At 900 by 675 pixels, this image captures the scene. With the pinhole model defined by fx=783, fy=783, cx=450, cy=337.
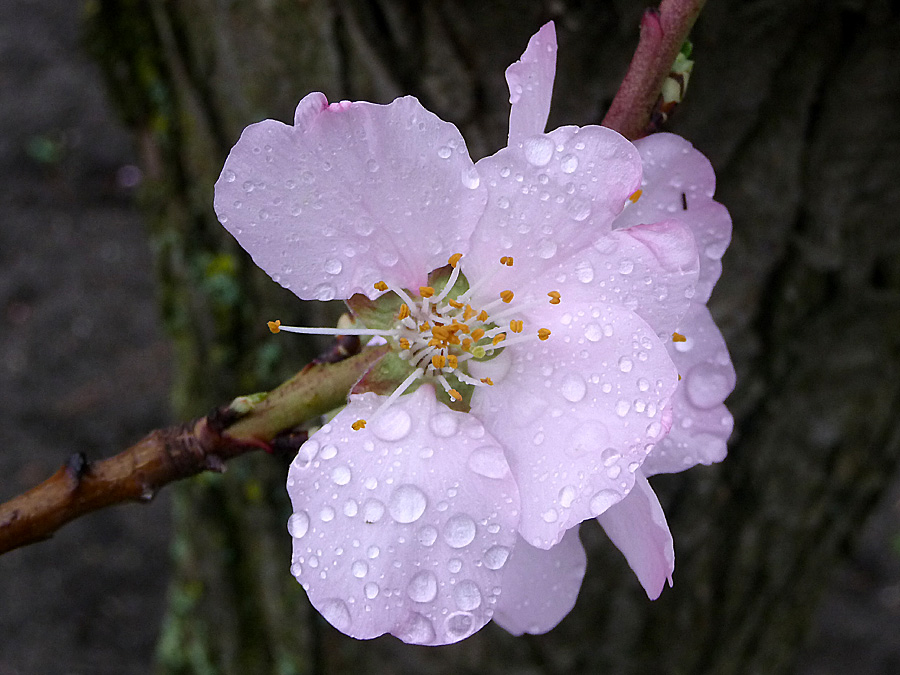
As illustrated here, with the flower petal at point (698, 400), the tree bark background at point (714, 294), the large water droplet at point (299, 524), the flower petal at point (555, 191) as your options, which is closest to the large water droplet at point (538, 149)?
the flower petal at point (555, 191)

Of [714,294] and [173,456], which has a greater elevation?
[173,456]

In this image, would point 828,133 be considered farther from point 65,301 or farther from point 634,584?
point 65,301

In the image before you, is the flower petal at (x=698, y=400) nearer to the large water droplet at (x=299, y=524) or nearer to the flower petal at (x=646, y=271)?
the flower petal at (x=646, y=271)

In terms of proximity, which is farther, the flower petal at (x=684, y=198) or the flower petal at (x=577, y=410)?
the flower petal at (x=684, y=198)

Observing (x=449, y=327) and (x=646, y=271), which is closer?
(x=646, y=271)

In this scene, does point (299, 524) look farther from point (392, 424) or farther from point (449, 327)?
point (449, 327)

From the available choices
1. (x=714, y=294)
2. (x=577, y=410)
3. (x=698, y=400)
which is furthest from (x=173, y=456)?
(x=714, y=294)

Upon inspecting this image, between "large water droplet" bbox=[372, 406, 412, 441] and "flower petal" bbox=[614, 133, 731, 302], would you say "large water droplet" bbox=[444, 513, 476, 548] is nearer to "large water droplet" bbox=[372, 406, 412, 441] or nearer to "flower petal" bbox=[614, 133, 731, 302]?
"large water droplet" bbox=[372, 406, 412, 441]
